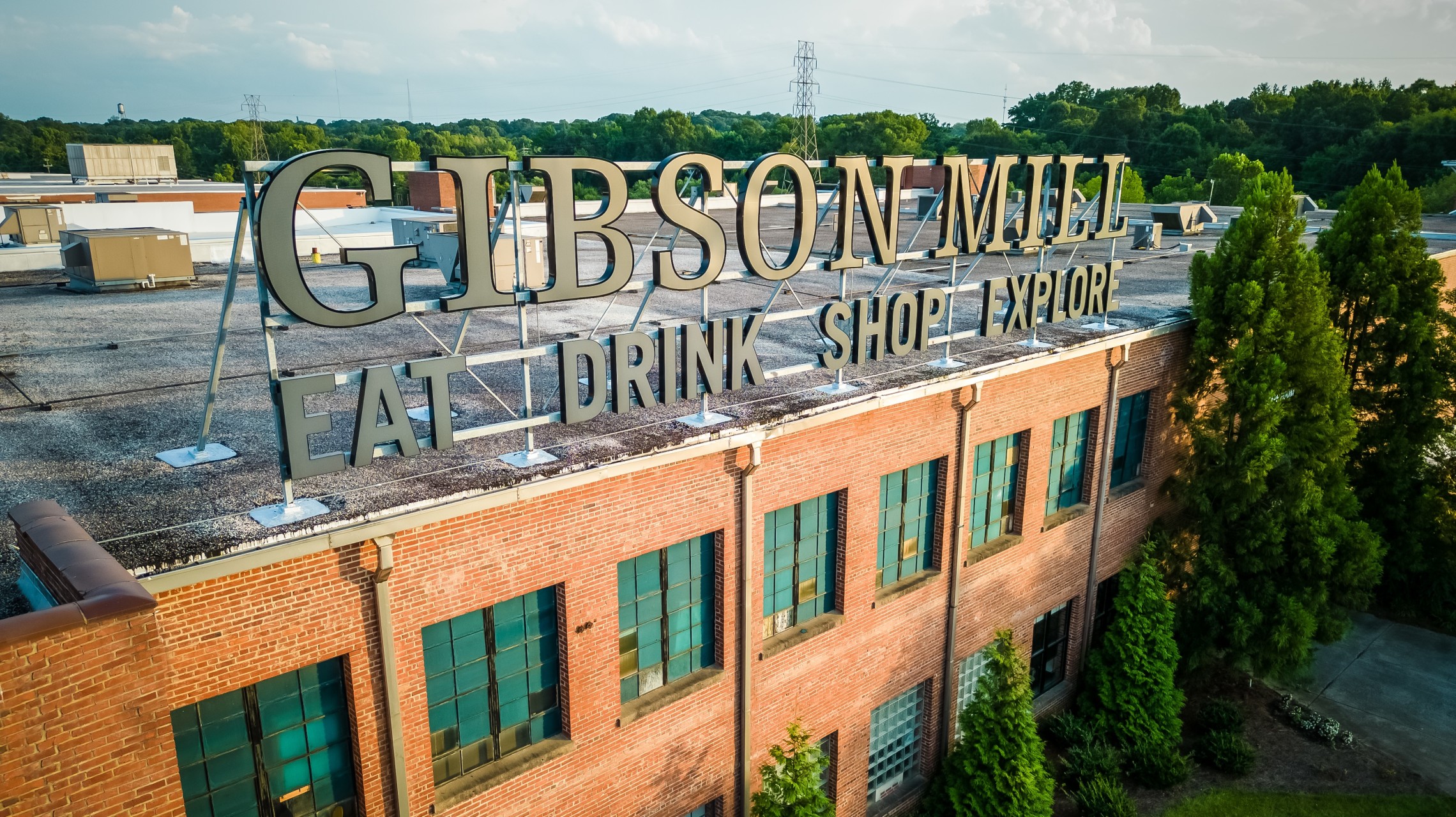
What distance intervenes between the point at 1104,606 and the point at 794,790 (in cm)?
1443

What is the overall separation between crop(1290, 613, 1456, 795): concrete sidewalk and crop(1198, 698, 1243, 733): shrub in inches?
120

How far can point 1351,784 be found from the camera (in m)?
23.7

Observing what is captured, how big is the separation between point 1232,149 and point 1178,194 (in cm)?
2619

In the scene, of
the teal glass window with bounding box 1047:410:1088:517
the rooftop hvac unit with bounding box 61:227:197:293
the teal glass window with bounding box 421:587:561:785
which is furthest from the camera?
the rooftop hvac unit with bounding box 61:227:197:293

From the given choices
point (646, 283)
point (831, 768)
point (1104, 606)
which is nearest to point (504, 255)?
point (646, 283)

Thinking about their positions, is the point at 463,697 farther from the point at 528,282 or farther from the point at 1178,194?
the point at 1178,194

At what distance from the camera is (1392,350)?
2705 cm

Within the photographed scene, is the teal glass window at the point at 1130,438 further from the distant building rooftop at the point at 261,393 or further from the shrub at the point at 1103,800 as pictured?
the shrub at the point at 1103,800

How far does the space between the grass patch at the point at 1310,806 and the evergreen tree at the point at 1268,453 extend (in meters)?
3.27

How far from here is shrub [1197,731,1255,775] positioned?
2392cm

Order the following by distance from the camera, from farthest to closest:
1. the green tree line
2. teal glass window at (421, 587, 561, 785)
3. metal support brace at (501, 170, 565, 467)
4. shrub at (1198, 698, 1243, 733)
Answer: the green tree line < shrub at (1198, 698, 1243, 733) < teal glass window at (421, 587, 561, 785) < metal support brace at (501, 170, 565, 467)

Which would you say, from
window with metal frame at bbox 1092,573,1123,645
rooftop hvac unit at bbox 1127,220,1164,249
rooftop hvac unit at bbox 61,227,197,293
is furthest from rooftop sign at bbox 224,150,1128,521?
rooftop hvac unit at bbox 1127,220,1164,249

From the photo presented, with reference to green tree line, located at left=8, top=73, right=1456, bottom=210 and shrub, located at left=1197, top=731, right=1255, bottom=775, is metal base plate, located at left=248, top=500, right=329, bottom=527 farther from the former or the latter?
green tree line, located at left=8, top=73, right=1456, bottom=210

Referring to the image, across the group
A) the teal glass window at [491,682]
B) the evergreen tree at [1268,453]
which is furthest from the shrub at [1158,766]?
the teal glass window at [491,682]
